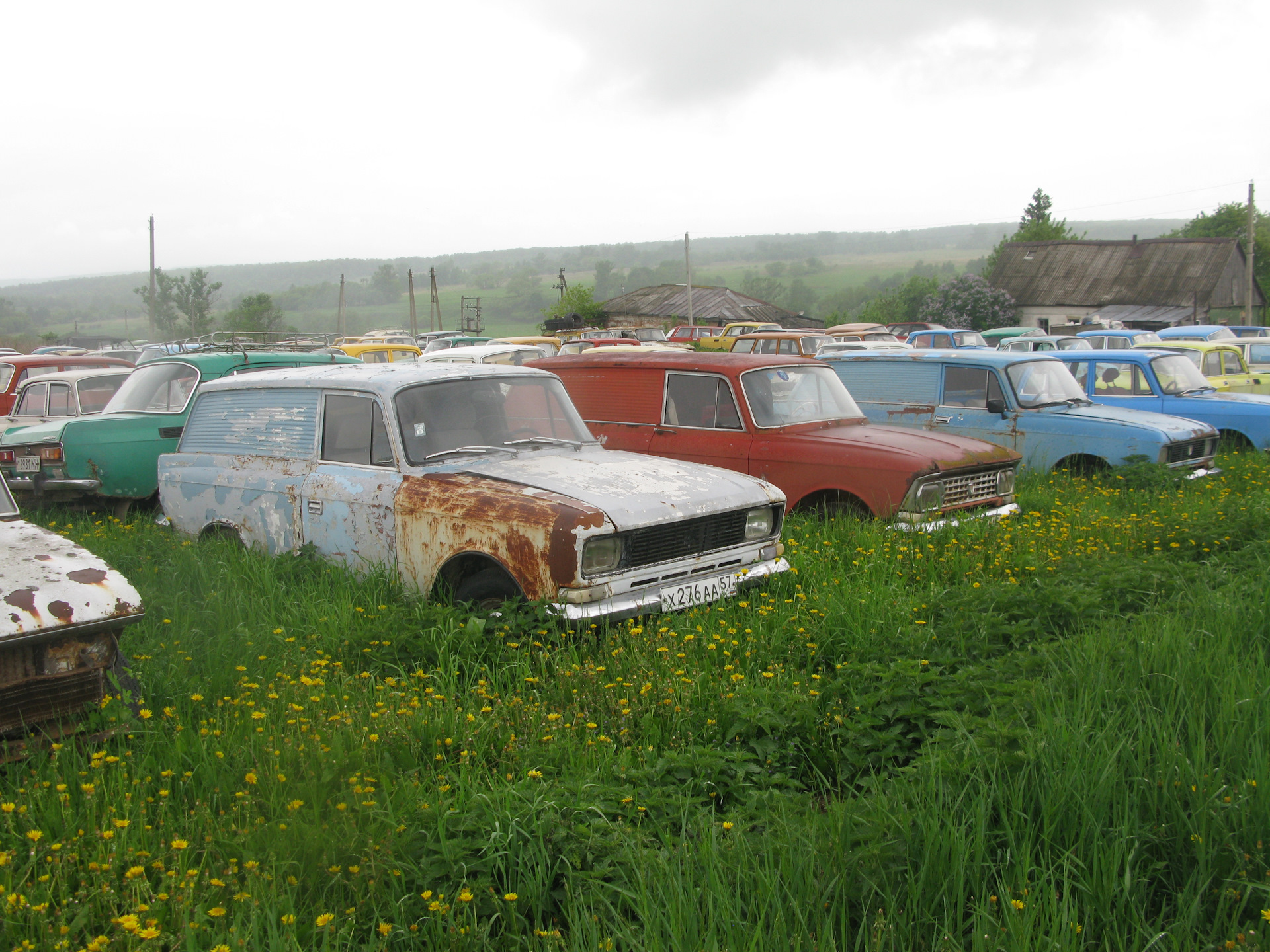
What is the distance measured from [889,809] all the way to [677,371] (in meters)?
5.19

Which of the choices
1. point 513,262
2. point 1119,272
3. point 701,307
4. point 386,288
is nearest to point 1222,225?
point 1119,272

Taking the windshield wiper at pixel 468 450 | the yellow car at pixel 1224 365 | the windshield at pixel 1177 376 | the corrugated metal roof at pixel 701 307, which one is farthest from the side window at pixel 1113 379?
the corrugated metal roof at pixel 701 307

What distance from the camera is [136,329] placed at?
104 meters

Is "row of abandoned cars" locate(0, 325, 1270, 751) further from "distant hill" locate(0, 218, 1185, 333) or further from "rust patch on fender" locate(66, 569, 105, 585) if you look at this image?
"distant hill" locate(0, 218, 1185, 333)

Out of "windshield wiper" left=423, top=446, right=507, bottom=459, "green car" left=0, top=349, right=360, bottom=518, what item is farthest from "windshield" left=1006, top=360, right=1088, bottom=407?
"green car" left=0, top=349, right=360, bottom=518

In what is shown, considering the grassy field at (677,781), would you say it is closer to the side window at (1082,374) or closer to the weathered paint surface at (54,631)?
the weathered paint surface at (54,631)

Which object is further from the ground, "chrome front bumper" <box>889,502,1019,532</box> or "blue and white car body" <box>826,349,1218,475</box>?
"blue and white car body" <box>826,349,1218,475</box>

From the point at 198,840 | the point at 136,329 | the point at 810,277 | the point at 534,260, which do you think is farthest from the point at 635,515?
the point at 534,260

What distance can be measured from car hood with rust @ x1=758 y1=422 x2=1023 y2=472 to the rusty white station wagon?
4.72 feet

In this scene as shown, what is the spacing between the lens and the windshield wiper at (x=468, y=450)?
5543 millimetres

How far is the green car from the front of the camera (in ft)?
27.3

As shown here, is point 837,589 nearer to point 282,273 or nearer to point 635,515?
point 635,515

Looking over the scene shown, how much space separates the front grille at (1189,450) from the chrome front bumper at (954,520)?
8.37 feet

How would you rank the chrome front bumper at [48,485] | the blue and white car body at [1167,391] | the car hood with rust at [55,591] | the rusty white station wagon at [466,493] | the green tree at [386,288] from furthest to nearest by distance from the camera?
1. the green tree at [386,288]
2. the blue and white car body at [1167,391]
3. the chrome front bumper at [48,485]
4. the rusty white station wagon at [466,493]
5. the car hood with rust at [55,591]
